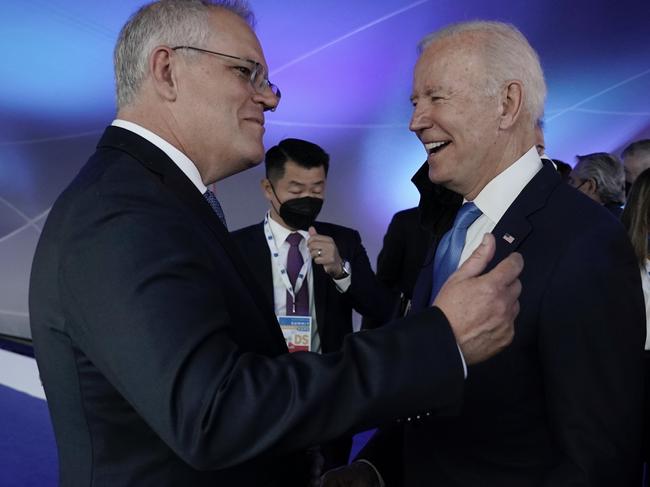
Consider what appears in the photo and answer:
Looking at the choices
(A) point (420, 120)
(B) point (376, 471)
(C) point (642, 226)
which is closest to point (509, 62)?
(A) point (420, 120)

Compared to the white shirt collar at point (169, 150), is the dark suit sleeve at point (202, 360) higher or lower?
lower

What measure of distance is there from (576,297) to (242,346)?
620mm

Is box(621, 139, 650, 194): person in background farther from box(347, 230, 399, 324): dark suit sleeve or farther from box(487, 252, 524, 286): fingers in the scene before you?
box(487, 252, 524, 286): fingers

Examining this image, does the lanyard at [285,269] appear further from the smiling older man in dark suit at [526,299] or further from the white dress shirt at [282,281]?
the smiling older man in dark suit at [526,299]

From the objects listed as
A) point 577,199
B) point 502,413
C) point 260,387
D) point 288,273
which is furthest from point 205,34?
point 288,273

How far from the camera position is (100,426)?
972 millimetres

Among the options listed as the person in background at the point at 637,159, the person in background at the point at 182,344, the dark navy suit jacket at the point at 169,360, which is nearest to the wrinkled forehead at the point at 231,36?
the person in background at the point at 182,344

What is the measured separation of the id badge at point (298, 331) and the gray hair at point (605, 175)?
1.90 meters

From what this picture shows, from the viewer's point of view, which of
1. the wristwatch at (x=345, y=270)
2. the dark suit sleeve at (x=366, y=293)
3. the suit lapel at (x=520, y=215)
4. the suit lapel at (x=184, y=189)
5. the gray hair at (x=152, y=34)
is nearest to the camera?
the suit lapel at (x=184, y=189)

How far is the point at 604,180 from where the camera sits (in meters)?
3.47

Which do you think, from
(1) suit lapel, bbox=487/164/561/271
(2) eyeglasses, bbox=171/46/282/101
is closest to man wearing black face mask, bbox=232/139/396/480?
(1) suit lapel, bbox=487/164/561/271

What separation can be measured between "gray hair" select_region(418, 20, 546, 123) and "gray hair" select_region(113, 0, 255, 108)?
60 centimetres

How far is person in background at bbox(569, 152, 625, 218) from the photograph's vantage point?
3469mm

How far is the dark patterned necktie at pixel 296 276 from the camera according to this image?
2.62 meters
